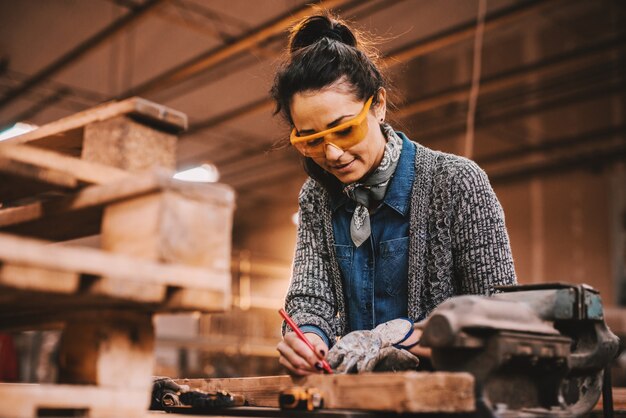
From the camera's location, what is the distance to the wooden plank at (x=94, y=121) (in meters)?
1.62

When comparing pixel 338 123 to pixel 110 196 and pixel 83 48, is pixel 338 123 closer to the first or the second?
pixel 110 196

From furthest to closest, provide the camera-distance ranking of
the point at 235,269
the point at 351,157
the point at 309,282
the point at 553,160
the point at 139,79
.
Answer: the point at 235,269 < the point at 553,160 < the point at 139,79 < the point at 309,282 < the point at 351,157

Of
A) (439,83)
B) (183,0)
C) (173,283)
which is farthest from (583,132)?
(173,283)

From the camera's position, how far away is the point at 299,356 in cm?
206

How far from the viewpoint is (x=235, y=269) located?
15062mm

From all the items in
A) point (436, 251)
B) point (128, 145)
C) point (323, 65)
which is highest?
point (323, 65)

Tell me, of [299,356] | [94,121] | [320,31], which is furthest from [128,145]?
[320,31]

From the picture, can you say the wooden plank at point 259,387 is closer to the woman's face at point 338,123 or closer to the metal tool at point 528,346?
the metal tool at point 528,346

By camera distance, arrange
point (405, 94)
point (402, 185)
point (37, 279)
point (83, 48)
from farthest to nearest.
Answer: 1. point (83, 48)
2. point (405, 94)
3. point (402, 185)
4. point (37, 279)

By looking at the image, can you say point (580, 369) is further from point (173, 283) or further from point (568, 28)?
point (568, 28)

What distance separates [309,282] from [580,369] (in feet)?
3.56

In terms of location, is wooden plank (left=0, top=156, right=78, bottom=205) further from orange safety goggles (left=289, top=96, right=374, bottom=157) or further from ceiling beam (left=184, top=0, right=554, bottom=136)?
ceiling beam (left=184, top=0, right=554, bottom=136)

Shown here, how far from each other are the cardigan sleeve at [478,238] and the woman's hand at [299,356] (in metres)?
0.57

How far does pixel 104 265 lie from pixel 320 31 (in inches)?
66.6
